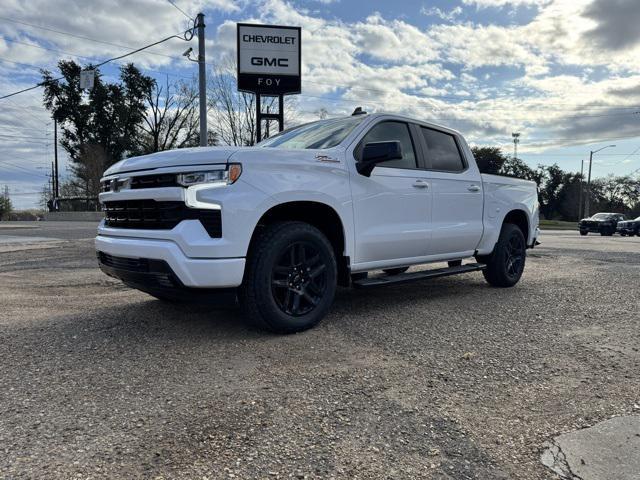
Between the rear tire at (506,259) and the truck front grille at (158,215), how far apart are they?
3954 mm

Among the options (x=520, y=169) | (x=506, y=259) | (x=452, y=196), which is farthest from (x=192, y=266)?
(x=520, y=169)

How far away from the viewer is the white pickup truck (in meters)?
3.45

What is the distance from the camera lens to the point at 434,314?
4691mm

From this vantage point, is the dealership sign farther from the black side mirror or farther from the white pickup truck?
the black side mirror

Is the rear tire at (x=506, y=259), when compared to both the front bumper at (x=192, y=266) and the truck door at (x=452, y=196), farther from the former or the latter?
the front bumper at (x=192, y=266)

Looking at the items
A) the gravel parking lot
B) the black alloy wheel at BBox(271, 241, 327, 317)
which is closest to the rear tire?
the gravel parking lot

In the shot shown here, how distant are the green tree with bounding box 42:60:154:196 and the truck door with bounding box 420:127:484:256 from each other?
38.7 metres

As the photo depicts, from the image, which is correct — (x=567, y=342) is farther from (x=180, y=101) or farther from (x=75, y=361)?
(x=180, y=101)

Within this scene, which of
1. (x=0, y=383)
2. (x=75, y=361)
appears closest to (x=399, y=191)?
(x=75, y=361)

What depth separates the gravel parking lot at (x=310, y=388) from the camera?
7.03 feet

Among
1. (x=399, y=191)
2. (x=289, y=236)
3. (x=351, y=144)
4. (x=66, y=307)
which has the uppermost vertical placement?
(x=351, y=144)

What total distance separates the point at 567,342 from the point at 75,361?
368cm

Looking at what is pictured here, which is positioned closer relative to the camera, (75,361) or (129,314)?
(75,361)

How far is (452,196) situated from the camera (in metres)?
5.35
